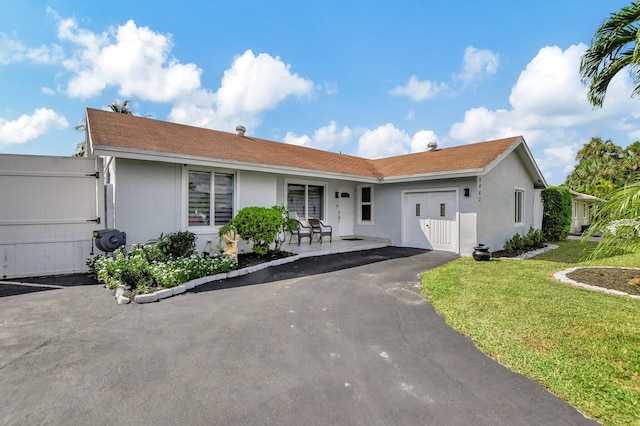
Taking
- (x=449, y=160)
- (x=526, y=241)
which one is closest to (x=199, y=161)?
(x=449, y=160)

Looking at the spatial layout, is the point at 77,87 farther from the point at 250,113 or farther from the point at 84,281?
the point at 84,281

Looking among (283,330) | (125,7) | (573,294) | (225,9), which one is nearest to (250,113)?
(225,9)

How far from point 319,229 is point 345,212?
2535 millimetres

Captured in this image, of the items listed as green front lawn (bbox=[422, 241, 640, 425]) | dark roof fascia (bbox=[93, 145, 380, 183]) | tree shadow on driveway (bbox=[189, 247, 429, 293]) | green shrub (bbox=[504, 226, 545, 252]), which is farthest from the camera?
green shrub (bbox=[504, 226, 545, 252])

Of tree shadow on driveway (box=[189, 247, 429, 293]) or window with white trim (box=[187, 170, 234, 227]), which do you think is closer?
tree shadow on driveway (box=[189, 247, 429, 293])

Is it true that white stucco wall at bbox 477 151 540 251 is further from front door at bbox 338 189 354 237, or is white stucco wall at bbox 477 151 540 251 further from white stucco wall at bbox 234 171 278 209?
white stucco wall at bbox 234 171 278 209

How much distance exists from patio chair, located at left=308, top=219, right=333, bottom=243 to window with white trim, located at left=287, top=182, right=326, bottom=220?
512 millimetres

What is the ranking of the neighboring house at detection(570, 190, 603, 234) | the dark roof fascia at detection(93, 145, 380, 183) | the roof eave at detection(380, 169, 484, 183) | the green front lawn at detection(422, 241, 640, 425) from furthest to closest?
the neighboring house at detection(570, 190, 603, 234) → the roof eave at detection(380, 169, 484, 183) → the dark roof fascia at detection(93, 145, 380, 183) → the green front lawn at detection(422, 241, 640, 425)

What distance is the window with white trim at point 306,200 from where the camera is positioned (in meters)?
12.2

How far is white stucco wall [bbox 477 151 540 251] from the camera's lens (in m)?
10.6

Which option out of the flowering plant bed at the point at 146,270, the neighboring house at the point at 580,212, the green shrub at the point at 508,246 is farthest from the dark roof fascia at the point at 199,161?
the neighboring house at the point at 580,212

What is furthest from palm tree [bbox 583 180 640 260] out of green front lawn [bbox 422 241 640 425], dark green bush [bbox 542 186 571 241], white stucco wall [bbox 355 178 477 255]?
dark green bush [bbox 542 186 571 241]

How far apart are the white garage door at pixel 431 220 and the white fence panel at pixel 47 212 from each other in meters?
10.4

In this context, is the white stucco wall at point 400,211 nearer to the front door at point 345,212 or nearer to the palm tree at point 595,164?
the front door at point 345,212
